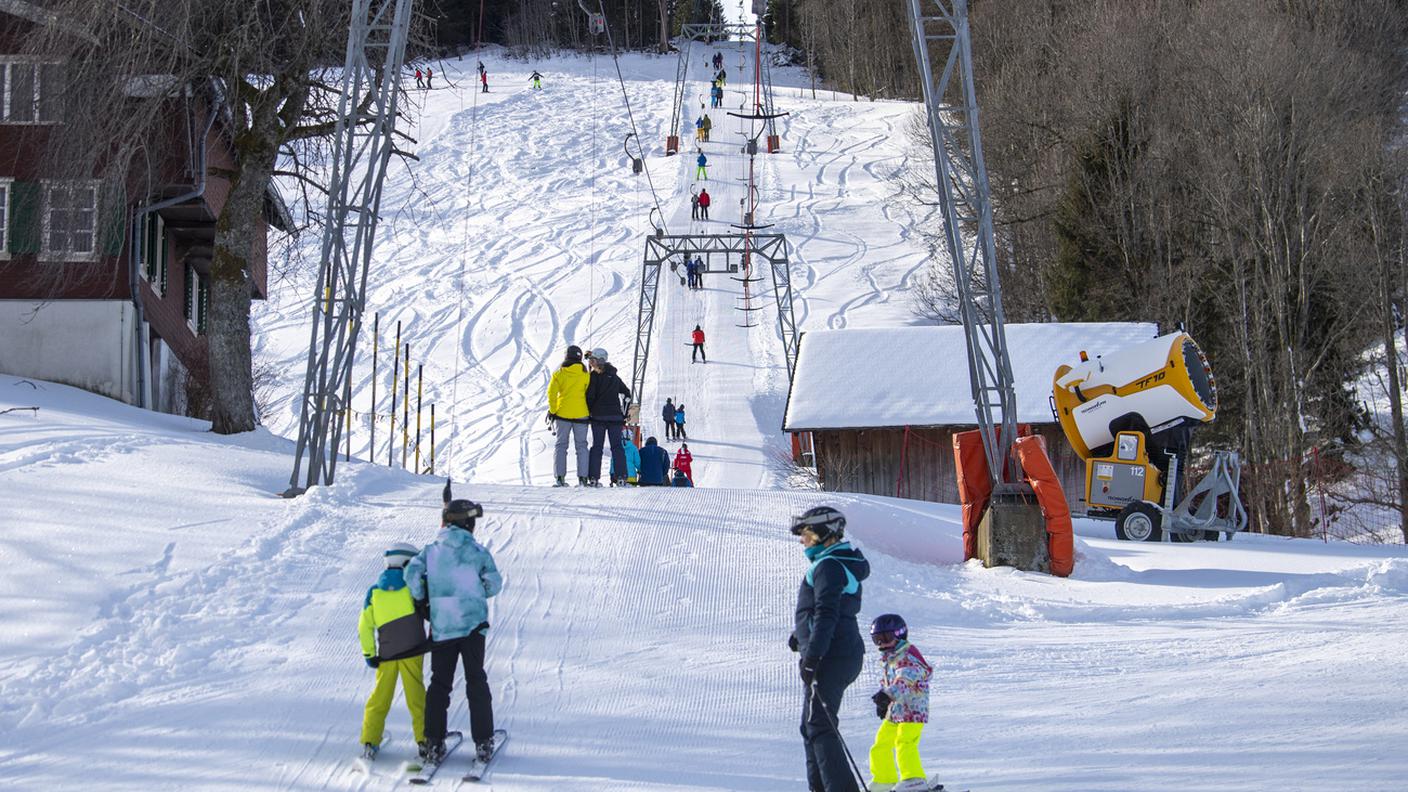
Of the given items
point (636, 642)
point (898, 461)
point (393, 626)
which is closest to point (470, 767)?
point (393, 626)

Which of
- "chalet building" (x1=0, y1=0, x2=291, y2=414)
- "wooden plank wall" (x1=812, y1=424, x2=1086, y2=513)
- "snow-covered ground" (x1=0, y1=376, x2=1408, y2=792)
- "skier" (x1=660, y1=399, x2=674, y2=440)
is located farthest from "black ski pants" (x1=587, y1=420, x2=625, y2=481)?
"skier" (x1=660, y1=399, x2=674, y2=440)

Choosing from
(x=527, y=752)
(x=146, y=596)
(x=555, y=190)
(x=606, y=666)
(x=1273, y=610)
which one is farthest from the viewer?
(x=555, y=190)

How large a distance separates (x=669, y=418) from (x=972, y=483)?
2205 cm

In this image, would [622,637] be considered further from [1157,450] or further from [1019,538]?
[1157,450]

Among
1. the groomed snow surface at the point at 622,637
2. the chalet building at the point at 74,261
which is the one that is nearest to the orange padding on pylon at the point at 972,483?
the groomed snow surface at the point at 622,637

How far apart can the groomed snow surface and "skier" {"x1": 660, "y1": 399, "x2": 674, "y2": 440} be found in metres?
16.6

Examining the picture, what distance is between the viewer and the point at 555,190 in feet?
210

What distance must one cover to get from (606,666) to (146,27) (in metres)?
13.1

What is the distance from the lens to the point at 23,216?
930 inches

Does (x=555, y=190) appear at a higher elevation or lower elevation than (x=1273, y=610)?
higher

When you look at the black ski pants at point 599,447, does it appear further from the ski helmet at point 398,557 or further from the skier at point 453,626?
the skier at point 453,626

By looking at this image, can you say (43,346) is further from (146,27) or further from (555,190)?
(555,190)

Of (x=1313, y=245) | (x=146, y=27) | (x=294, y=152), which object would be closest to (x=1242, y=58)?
(x=1313, y=245)

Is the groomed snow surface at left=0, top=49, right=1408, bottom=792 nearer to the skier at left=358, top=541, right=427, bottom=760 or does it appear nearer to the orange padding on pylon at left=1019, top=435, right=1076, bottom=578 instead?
the skier at left=358, top=541, right=427, bottom=760
